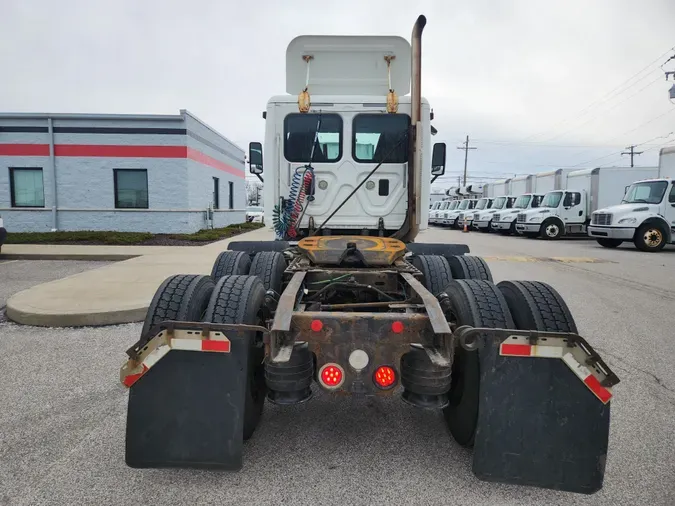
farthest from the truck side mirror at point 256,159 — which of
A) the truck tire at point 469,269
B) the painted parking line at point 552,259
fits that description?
the painted parking line at point 552,259

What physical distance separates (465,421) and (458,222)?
3271 centimetres

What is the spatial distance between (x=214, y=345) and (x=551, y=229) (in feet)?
78.4

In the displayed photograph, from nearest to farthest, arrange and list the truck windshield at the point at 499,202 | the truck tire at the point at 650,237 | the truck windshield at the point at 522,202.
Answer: the truck tire at the point at 650,237
the truck windshield at the point at 522,202
the truck windshield at the point at 499,202

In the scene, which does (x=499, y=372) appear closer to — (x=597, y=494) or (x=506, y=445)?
(x=506, y=445)

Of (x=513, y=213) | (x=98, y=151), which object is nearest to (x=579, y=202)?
(x=513, y=213)

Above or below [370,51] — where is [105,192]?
below

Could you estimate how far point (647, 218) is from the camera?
17.1 metres

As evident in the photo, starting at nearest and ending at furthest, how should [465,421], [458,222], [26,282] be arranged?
[465,421], [26,282], [458,222]

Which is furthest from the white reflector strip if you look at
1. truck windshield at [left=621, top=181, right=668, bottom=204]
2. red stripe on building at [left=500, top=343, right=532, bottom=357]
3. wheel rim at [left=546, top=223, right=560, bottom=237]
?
wheel rim at [left=546, top=223, right=560, bottom=237]

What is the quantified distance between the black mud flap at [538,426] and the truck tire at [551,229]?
22825mm

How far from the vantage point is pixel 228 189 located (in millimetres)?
23719

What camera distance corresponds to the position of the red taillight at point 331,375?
2549 millimetres

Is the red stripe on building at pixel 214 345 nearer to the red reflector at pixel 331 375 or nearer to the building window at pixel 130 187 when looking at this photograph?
the red reflector at pixel 331 375

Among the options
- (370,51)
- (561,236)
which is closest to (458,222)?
(561,236)
